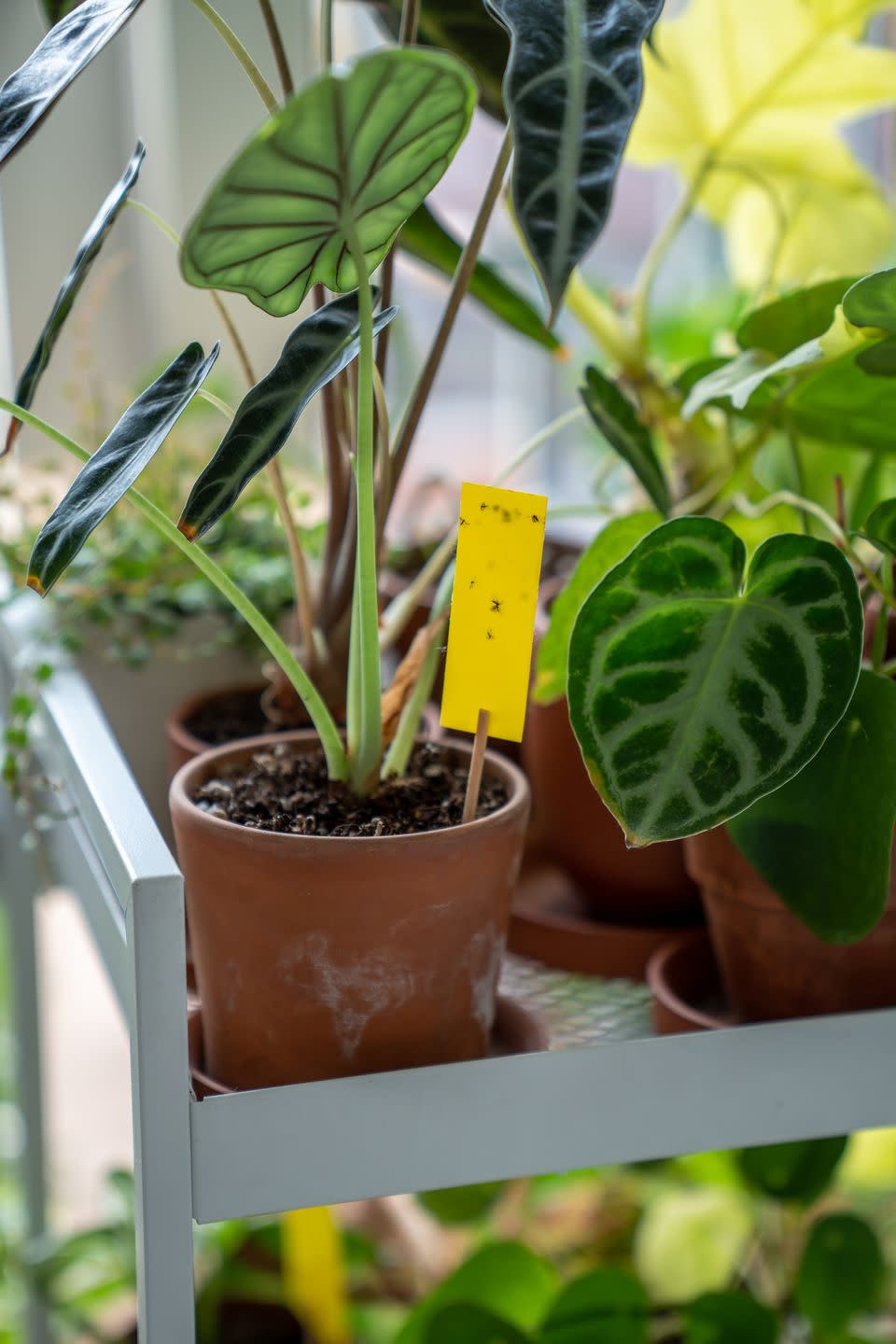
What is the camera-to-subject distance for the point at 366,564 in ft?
1.73

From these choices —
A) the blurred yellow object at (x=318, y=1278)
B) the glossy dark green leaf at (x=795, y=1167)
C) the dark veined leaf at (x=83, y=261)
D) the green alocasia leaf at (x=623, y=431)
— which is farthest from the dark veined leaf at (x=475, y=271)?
the blurred yellow object at (x=318, y=1278)

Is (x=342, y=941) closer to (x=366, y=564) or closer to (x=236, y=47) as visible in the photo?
(x=366, y=564)

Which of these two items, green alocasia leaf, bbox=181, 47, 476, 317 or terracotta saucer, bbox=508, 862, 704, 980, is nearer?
green alocasia leaf, bbox=181, 47, 476, 317

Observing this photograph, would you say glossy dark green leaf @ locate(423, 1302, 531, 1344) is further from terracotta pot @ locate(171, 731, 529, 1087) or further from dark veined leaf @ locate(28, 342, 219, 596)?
dark veined leaf @ locate(28, 342, 219, 596)

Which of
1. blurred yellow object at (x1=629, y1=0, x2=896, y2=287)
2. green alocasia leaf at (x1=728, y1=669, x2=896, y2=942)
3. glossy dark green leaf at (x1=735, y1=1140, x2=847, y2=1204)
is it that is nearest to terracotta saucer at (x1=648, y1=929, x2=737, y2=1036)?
green alocasia leaf at (x1=728, y1=669, x2=896, y2=942)

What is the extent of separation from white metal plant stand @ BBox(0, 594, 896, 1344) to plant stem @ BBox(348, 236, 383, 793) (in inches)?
4.1

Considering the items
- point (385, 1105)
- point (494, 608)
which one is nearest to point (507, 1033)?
point (385, 1105)

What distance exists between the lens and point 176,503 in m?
1.04

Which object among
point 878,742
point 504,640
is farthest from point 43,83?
point 878,742

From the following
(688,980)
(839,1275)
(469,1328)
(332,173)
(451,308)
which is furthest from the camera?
(839,1275)

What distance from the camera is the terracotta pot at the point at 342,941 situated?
1.75 feet

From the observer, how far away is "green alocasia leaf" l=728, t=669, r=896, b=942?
55cm

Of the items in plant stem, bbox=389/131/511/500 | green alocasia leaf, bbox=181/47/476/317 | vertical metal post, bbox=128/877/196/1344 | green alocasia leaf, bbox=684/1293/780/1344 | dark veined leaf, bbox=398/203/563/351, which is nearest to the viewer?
green alocasia leaf, bbox=181/47/476/317

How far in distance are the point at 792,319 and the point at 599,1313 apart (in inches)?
25.9
